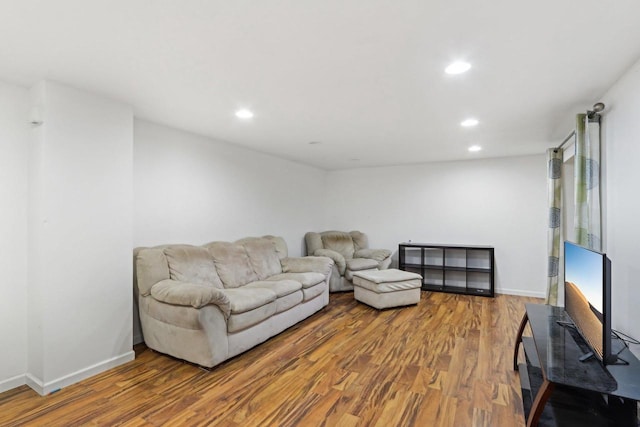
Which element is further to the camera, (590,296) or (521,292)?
(521,292)

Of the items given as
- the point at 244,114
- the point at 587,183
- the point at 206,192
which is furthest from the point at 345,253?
the point at 587,183

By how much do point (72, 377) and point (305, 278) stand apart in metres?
2.34

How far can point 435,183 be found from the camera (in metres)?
5.76

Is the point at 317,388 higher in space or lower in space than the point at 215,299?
lower

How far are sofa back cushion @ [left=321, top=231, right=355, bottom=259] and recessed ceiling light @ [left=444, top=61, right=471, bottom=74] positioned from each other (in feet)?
13.6

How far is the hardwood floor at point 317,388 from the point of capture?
198 cm

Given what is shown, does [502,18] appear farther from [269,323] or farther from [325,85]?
[269,323]

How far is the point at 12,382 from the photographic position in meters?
2.32

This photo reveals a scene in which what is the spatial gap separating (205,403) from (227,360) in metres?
0.65

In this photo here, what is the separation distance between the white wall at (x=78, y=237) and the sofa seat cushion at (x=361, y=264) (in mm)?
3338

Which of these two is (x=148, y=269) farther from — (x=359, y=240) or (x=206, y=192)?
(x=359, y=240)

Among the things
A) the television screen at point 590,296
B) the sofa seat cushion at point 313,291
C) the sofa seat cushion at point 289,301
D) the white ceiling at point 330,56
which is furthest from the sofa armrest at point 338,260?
the television screen at point 590,296

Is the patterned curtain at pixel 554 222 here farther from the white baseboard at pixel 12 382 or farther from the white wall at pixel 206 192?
the white baseboard at pixel 12 382

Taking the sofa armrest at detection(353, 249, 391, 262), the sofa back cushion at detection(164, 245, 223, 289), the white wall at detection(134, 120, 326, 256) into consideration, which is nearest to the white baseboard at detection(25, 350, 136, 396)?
the sofa back cushion at detection(164, 245, 223, 289)
